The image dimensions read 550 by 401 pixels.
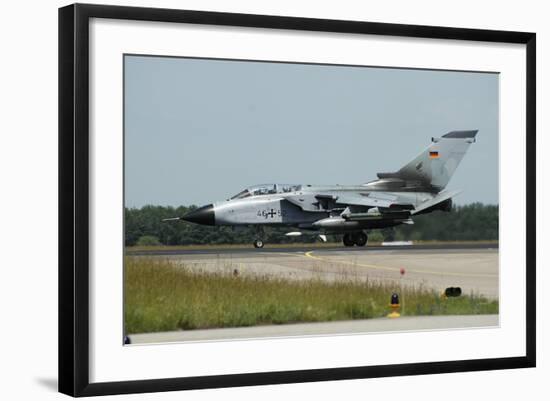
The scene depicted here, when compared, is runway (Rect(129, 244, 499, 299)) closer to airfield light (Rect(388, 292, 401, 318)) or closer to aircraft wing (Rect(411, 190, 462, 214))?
airfield light (Rect(388, 292, 401, 318))

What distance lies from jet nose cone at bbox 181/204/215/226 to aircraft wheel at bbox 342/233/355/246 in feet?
6.59

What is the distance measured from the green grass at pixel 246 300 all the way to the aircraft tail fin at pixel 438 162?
1.66 m

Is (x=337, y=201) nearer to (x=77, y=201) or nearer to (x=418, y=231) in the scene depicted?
(x=418, y=231)

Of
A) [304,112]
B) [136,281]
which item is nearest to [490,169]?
[304,112]

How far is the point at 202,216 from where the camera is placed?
12.9m

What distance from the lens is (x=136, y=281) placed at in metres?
11.6

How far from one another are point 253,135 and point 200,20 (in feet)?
6.07

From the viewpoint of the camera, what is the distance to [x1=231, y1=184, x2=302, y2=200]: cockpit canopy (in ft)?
43.1

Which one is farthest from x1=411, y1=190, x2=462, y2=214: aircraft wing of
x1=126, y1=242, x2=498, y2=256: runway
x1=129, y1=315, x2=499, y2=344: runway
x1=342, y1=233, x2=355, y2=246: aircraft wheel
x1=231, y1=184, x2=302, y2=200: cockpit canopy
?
x1=231, y1=184, x2=302, y2=200: cockpit canopy

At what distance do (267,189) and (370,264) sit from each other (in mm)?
1845

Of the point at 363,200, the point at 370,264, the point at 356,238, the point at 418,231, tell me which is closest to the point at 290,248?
the point at 356,238

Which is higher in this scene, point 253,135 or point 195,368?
point 253,135

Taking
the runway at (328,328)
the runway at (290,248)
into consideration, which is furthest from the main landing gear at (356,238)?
the runway at (328,328)

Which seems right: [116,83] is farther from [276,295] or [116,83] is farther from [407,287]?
[407,287]
